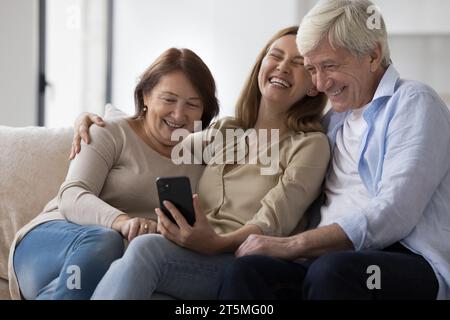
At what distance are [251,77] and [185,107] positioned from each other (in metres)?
0.23

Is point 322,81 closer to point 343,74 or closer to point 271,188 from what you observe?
point 343,74

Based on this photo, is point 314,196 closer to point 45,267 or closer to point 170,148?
point 170,148

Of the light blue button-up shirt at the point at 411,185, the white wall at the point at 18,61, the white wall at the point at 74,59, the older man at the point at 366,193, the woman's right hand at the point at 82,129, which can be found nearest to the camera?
the older man at the point at 366,193

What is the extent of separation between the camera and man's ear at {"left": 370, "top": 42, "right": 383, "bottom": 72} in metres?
1.95

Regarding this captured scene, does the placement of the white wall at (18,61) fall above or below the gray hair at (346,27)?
below

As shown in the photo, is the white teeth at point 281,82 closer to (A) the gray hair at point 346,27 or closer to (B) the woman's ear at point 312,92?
(B) the woman's ear at point 312,92

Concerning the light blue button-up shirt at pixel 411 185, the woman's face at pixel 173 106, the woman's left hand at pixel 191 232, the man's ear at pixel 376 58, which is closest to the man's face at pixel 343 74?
the man's ear at pixel 376 58

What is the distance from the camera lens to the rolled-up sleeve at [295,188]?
1930 millimetres

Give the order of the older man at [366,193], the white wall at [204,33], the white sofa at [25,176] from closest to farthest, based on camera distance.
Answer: the older man at [366,193]
the white sofa at [25,176]
the white wall at [204,33]

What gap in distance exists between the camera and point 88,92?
6.28 m

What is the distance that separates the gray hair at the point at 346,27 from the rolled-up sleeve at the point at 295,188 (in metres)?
0.26

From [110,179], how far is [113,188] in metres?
0.03

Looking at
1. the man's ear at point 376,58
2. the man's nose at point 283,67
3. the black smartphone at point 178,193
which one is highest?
the man's ear at point 376,58
